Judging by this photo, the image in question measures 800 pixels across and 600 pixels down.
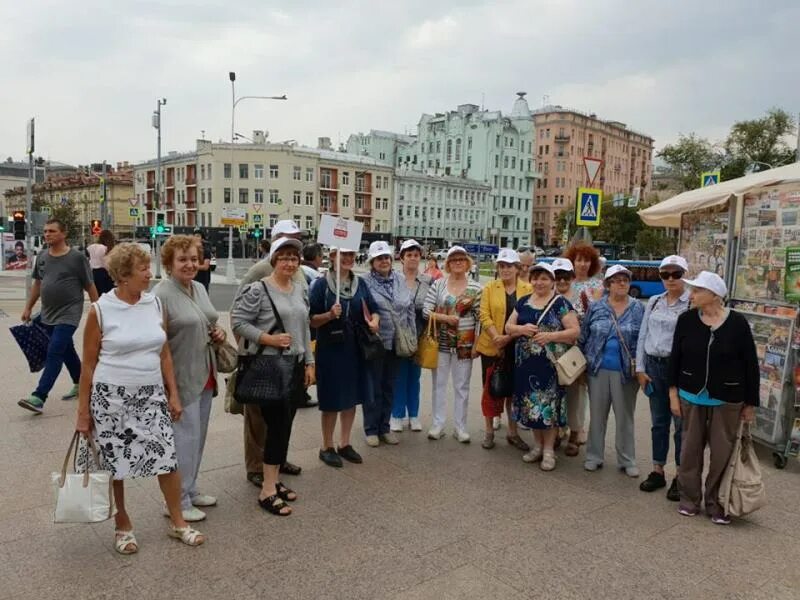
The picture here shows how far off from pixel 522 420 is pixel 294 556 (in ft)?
7.87

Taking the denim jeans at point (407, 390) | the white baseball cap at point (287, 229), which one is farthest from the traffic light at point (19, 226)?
the denim jeans at point (407, 390)

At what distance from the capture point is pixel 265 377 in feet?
13.4

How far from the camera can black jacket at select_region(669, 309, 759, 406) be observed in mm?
4082

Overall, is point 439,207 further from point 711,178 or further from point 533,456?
point 533,456

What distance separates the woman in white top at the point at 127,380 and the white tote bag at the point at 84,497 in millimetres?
74

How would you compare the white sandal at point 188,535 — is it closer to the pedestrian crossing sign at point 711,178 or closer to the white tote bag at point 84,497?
the white tote bag at point 84,497

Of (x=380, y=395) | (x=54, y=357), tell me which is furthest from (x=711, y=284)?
(x=54, y=357)

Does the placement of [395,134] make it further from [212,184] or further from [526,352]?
[526,352]

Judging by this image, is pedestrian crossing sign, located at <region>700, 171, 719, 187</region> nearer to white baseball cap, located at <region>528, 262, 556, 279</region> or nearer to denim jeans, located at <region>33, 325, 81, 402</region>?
white baseball cap, located at <region>528, 262, 556, 279</region>

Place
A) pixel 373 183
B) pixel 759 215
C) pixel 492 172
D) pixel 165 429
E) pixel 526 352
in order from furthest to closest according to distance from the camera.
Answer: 1. pixel 492 172
2. pixel 373 183
3. pixel 759 215
4. pixel 526 352
5. pixel 165 429

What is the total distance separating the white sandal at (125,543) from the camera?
11.6 ft

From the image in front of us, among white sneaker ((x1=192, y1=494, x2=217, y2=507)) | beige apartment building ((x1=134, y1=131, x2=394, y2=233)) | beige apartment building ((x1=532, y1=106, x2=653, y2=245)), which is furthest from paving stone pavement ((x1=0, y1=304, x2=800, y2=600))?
beige apartment building ((x1=532, y1=106, x2=653, y2=245))

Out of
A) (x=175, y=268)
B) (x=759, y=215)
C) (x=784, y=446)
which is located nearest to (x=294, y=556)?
(x=175, y=268)

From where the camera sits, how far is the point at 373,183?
82062 mm
